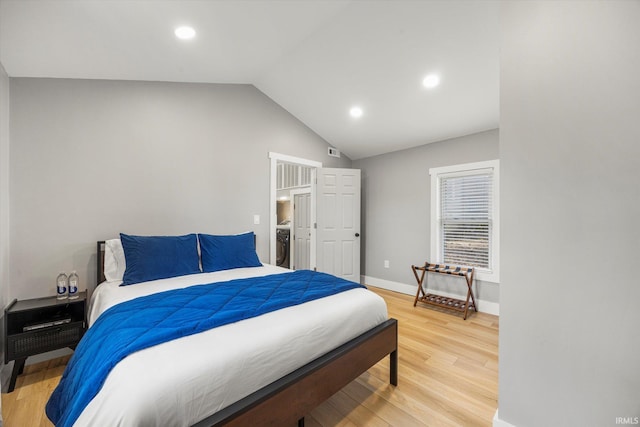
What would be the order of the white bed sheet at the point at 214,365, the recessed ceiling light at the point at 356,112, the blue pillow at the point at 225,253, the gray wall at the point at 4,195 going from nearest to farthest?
the white bed sheet at the point at 214,365
the gray wall at the point at 4,195
the blue pillow at the point at 225,253
the recessed ceiling light at the point at 356,112

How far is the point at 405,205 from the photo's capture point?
4.29 m

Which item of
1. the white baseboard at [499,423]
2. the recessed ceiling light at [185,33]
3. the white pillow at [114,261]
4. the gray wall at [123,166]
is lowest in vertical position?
the white baseboard at [499,423]

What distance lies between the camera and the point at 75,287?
7.63ft

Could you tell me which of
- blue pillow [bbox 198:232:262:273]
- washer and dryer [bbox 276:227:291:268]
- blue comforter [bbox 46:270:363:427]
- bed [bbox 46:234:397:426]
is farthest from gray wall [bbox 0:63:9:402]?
washer and dryer [bbox 276:227:291:268]

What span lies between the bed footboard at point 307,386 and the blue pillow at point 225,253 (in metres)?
1.61

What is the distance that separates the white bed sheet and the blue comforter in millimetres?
43

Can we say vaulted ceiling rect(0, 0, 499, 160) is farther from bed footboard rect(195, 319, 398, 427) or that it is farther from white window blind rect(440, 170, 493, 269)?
bed footboard rect(195, 319, 398, 427)

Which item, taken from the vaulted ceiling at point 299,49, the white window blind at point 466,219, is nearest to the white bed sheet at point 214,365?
the vaulted ceiling at point 299,49

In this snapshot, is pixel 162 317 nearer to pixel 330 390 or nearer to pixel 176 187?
pixel 330 390

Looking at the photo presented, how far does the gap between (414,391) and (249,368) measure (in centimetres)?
138

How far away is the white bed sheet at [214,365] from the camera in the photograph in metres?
0.91

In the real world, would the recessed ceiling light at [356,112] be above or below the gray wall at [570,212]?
above

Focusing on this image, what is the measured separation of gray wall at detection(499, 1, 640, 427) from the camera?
1190mm

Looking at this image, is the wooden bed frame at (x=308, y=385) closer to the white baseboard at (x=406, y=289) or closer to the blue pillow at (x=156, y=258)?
the blue pillow at (x=156, y=258)
